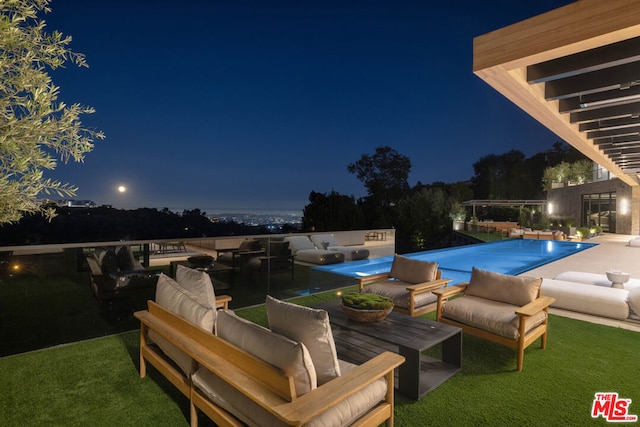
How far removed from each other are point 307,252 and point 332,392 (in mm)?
4220

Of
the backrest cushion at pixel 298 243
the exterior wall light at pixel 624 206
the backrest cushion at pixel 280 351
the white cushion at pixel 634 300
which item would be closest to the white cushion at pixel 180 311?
the backrest cushion at pixel 280 351

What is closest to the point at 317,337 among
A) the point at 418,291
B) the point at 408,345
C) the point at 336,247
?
the point at 408,345

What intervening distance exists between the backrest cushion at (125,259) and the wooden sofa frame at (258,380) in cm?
185

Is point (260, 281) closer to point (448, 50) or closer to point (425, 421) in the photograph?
point (425, 421)

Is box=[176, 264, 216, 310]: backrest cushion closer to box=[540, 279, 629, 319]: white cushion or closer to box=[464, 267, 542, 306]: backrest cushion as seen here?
box=[464, 267, 542, 306]: backrest cushion

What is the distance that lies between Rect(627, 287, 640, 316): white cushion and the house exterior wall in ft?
58.5

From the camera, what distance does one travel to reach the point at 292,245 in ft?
19.1

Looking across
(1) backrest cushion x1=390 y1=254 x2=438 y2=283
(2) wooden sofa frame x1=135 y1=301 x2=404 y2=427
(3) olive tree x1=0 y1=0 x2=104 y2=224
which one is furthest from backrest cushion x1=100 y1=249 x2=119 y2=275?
(1) backrest cushion x1=390 y1=254 x2=438 y2=283

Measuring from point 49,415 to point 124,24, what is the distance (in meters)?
25.8

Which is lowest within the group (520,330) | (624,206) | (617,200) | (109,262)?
(520,330)

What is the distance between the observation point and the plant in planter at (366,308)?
315 cm

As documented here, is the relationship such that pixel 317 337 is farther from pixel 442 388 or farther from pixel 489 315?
pixel 489 315

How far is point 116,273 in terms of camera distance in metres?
4.19

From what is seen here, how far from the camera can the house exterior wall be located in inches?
731
